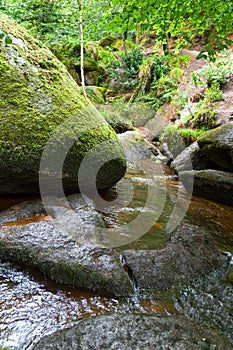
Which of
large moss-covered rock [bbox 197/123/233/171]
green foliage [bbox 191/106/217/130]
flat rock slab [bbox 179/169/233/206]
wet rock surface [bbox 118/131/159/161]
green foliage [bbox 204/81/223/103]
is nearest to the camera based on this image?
flat rock slab [bbox 179/169/233/206]

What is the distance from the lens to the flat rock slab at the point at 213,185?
181 inches

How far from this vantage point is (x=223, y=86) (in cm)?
937

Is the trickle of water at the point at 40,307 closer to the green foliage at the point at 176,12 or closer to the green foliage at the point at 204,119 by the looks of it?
the green foliage at the point at 176,12

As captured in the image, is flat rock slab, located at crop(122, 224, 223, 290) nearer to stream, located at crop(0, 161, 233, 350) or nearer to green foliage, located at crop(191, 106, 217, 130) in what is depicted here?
stream, located at crop(0, 161, 233, 350)

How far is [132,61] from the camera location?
609 inches

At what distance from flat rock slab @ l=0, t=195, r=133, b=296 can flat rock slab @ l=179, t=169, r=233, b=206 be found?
257 centimetres

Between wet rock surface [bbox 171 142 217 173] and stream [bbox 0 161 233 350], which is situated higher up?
stream [bbox 0 161 233 350]

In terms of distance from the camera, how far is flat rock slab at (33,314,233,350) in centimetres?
160

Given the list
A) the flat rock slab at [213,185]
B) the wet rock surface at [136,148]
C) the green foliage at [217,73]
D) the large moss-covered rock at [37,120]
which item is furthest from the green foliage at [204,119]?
the large moss-covered rock at [37,120]

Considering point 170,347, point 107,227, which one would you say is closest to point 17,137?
point 107,227

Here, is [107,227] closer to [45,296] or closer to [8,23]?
[45,296]

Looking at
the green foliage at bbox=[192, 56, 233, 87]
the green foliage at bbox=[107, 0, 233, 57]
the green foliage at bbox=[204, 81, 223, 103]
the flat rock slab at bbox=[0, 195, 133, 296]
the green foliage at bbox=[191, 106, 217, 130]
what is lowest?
the flat rock slab at bbox=[0, 195, 133, 296]

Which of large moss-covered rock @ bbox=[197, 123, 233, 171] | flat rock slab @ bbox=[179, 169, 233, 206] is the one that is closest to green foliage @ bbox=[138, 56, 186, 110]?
large moss-covered rock @ bbox=[197, 123, 233, 171]

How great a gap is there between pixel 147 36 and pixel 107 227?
61.8ft
